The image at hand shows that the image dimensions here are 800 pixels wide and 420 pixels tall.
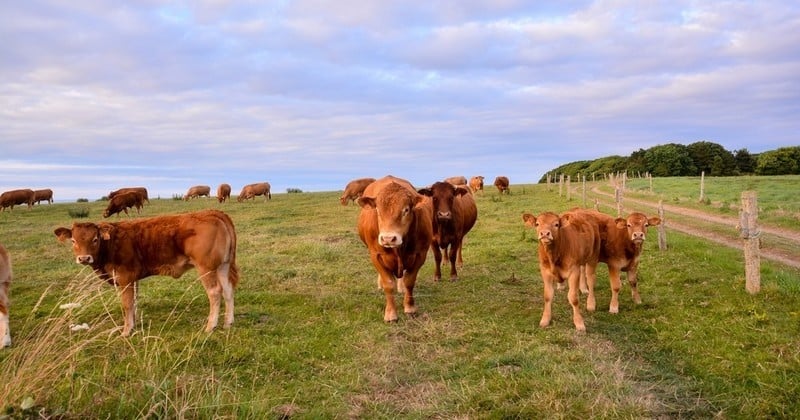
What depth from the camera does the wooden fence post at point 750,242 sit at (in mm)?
8570

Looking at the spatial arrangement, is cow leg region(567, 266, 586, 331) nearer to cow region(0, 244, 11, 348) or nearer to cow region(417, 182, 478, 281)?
cow region(417, 182, 478, 281)

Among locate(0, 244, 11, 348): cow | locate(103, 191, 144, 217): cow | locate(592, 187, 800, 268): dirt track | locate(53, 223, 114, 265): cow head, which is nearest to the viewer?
locate(0, 244, 11, 348): cow

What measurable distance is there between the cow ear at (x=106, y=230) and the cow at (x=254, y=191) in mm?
35021

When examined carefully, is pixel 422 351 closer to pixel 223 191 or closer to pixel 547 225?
pixel 547 225

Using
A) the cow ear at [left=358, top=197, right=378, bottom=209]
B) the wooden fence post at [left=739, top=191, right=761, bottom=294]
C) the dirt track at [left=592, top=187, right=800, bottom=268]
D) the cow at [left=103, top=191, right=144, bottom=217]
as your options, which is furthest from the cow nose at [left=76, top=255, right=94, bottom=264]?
the cow at [left=103, top=191, right=144, bottom=217]

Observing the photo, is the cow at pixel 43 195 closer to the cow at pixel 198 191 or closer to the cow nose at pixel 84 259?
the cow at pixel 198 191

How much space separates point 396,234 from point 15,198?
38968mm

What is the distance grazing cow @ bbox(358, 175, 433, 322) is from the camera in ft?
25.6

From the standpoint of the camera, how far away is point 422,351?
6.73 meters

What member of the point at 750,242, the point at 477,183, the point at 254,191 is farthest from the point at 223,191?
the point at 750,242

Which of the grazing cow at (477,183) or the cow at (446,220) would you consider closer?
the cow at (446,220)

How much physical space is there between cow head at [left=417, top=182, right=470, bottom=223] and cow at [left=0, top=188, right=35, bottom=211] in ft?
116

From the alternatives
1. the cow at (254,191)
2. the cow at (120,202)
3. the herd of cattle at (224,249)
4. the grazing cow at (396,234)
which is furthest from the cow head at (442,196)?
the cow at (254,191)

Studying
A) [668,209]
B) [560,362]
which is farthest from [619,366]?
[668,209]
